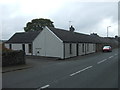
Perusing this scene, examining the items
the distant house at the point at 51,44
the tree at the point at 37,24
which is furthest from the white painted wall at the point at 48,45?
the tree at the point at 37,24

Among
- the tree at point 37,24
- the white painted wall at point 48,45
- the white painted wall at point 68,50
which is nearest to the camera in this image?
the white painted wall at point 48,45

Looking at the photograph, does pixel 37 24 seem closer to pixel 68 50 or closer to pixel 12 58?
pixel 68 50

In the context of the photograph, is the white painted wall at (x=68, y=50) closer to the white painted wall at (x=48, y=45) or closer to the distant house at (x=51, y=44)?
the distant house at (x=51, y=44)

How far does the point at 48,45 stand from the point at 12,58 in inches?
470

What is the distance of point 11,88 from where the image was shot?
8609 mm

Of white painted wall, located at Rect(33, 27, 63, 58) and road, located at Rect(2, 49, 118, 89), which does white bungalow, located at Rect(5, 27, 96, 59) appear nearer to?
white painted wall, located at Rect(33, 27, 63, 58)

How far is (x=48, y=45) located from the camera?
2939 cm

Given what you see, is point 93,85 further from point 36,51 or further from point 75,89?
point 36,51

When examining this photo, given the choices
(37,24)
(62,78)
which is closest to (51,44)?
(62,78)

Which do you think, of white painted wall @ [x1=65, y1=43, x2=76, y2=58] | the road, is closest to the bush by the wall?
the road

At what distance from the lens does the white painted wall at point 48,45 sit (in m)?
27.9

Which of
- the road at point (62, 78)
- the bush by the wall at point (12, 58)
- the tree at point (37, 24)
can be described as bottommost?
the road at point (62, 78)

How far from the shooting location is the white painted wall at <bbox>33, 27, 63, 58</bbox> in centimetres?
2792

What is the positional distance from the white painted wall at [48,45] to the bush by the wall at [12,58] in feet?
31.2
